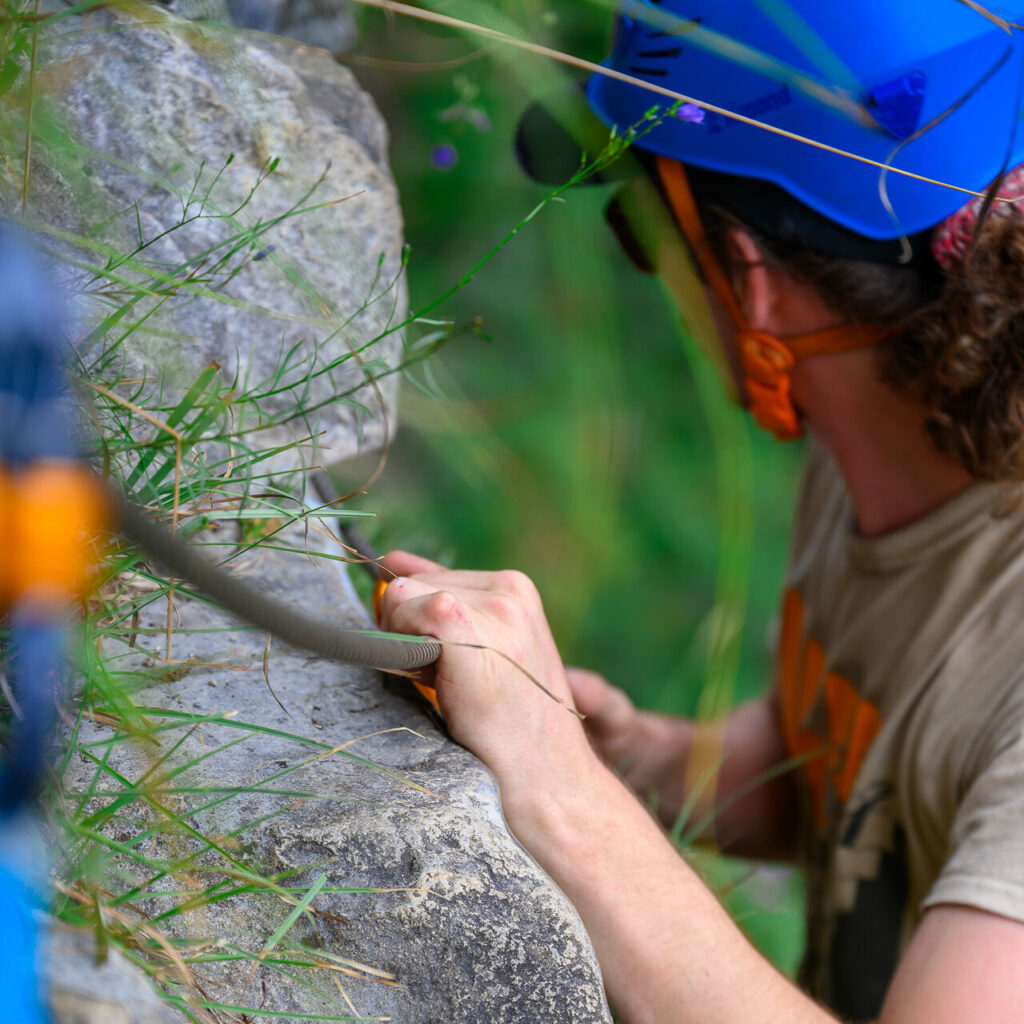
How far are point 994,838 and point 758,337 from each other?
0.58 metres

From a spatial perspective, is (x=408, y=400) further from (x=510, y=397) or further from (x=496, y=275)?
(x=496, y=275)

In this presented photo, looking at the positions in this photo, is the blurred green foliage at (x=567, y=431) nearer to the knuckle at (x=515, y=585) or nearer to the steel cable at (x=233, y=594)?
the knuckle at (x=515, y=585)

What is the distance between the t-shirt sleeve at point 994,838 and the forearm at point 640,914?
0.57ft

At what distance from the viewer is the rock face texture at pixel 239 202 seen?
0.62 meters

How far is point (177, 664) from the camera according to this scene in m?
0.54

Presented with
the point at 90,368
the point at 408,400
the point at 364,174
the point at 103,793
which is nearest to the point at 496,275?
the point at 408,400

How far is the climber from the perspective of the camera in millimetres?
667

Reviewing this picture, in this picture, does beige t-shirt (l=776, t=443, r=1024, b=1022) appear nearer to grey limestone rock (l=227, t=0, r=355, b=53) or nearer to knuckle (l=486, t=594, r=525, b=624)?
knuckle (l=486, t=594, r=525, b=624)

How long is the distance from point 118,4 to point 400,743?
47 centimetres

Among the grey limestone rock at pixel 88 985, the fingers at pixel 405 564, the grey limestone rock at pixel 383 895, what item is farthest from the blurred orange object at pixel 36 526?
the fingers at pixel 405 564

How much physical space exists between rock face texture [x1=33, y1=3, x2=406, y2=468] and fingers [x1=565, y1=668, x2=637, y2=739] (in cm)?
45

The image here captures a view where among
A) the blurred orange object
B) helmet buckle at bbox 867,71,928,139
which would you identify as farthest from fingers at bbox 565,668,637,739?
the blurred orange object

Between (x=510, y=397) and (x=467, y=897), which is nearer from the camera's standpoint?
(x=467, y=897)

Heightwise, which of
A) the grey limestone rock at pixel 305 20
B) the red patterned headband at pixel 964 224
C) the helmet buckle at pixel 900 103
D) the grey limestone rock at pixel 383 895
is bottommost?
the grey limestone rock at pixel 383 895
